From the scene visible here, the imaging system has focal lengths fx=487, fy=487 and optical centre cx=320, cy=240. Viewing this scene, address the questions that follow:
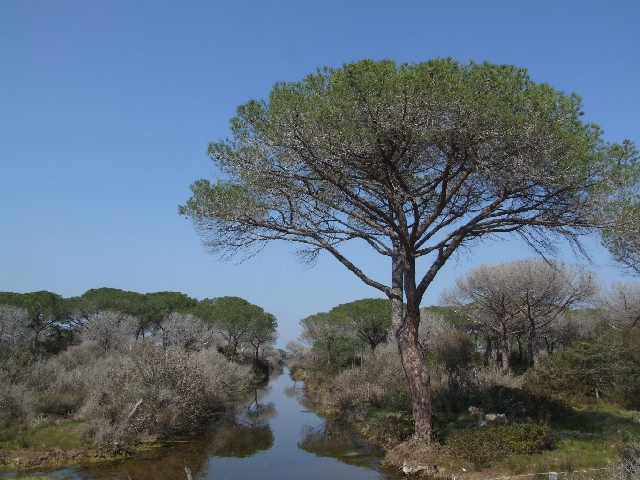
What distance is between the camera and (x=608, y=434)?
39.4 ft

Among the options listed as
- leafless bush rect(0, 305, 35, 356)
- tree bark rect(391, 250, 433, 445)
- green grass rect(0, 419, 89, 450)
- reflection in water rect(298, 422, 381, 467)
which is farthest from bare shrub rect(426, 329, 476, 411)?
leafless bush rect(0, 305, 35, 356)

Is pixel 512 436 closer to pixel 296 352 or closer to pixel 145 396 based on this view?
pixel 145 396

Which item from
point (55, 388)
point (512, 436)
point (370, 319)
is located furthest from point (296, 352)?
point (512, 436)

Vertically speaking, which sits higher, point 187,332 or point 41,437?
point 187,332

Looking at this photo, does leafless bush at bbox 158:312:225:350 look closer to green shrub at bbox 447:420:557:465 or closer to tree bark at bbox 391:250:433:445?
tree bark at bbox 391:250:433:445

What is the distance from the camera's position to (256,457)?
12.8 metres

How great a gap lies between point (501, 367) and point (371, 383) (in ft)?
23.0

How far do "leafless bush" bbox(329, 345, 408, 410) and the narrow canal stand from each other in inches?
80.0

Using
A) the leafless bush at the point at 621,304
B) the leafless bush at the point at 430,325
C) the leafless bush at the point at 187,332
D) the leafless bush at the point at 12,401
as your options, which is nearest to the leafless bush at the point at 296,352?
the leafless bush at the point at 187,332

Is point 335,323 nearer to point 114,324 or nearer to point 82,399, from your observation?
point 114,324

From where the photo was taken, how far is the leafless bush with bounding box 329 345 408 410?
62.7ft

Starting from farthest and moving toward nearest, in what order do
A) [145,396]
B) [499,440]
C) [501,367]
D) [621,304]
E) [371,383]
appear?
1. [621,304]
2. [501,367]
3. [371,383]
4. [145,396]
5. [499,440]

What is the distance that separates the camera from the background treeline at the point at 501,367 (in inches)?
502

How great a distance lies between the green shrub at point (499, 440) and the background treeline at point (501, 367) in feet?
0.07
